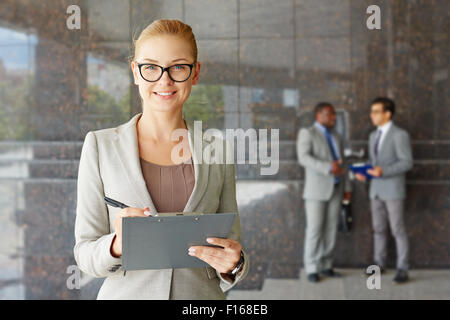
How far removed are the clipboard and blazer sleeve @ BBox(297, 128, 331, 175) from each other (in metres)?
3.33

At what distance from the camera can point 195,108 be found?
3.81 meters

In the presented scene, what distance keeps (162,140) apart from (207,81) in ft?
7.54

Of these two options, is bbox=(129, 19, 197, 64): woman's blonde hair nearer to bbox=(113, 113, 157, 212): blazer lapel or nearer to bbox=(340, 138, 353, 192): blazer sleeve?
bbox=(113, 113, 157, 212): blazer lapel

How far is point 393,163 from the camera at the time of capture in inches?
183

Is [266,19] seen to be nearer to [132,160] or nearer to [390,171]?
[390,171]

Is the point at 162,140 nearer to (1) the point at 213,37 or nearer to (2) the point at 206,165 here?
(2) the point at 206,165

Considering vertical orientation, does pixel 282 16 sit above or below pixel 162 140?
above

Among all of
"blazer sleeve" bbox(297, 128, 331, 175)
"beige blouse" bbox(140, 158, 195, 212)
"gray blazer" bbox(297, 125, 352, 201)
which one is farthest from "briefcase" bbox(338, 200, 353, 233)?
"beige blouse" bbox(140, 158, 195, 212)

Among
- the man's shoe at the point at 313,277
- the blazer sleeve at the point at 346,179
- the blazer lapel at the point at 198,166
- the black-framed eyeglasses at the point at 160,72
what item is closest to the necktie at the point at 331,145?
the blazer sleeve at the point at 346,179

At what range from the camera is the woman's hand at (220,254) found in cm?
142

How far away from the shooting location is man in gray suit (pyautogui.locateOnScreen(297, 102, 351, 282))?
4691 mm

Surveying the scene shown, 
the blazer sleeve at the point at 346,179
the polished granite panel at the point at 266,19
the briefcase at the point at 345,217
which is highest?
the polished granite panel at the point at 266,19

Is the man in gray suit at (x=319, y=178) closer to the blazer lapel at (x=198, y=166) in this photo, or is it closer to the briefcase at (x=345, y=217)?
the briefcase at (x=345, y=217)
